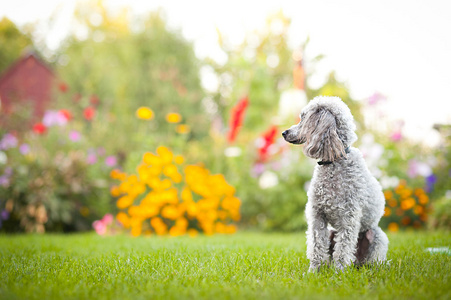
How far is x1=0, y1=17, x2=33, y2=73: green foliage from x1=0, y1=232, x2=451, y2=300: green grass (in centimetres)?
3102

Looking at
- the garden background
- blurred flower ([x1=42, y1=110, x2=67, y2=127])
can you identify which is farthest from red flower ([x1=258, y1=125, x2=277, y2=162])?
blurred flower ([x1=42, y1=110, x2=67, y2=127])

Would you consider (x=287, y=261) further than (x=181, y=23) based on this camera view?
No

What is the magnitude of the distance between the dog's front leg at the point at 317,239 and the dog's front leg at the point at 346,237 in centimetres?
12

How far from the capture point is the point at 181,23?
65.9ft

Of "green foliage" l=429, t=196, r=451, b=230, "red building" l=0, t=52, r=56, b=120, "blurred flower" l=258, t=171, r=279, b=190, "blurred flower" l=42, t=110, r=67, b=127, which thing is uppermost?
"red building" l=0, t=52, r=56, b=120

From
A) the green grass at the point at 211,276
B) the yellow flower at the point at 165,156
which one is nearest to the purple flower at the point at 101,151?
the yellow flower at the point at 165,156

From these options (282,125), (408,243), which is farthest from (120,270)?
(282,125)

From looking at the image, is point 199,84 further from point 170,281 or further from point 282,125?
point 170,281

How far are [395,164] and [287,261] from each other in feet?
18.3

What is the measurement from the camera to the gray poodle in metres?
3.32

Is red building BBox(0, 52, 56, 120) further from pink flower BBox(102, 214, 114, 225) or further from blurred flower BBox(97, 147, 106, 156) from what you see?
pink flower BBox(102, 214, 114, 225)

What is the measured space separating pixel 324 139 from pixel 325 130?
8cm

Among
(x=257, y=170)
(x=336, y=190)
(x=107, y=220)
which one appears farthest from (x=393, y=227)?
(x=107, y=220)

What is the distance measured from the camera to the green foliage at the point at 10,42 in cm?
3045
